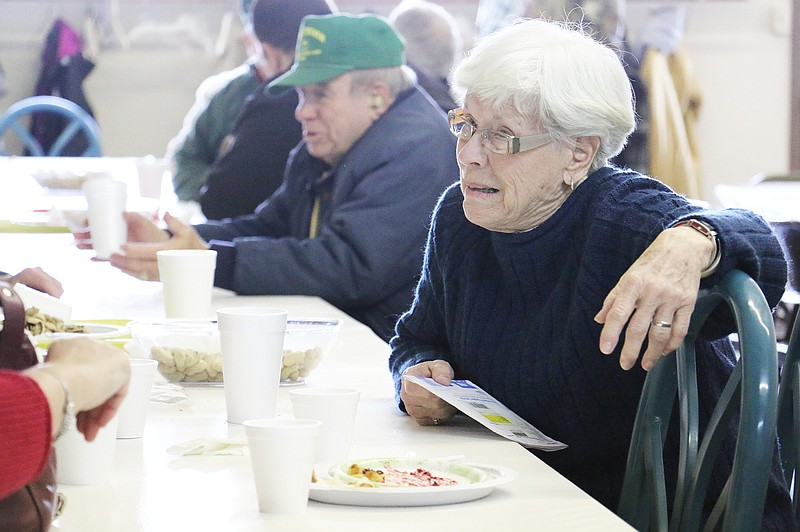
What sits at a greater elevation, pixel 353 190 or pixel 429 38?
pixel 429 38

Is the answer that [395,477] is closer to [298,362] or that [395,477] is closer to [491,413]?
[491,413]

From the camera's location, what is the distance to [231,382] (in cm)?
132

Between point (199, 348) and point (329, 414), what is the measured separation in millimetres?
482

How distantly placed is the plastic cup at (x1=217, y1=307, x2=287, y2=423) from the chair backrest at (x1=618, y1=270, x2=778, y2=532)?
435 mm

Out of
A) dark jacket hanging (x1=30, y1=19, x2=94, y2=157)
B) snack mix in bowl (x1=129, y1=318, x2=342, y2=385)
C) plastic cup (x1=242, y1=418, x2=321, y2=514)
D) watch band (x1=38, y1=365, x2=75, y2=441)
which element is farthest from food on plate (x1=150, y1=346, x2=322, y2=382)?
dark jacket hanging (x1=30, y1=19, x2=94, y2=157)

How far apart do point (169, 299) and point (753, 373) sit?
3.59 feet

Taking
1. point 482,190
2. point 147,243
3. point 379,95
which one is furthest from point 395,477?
point 379,95

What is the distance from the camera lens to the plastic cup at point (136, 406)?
1.21 meters

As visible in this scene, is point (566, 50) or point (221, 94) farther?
point (221, 94)

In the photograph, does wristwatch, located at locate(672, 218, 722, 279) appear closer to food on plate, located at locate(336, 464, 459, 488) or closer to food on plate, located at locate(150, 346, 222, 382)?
food on plate, located at locate(336, 464, 459, 488)

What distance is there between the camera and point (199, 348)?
157 centimetres

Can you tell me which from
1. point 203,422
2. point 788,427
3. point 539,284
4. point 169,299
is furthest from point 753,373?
point 169,299

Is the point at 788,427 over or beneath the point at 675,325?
beneath

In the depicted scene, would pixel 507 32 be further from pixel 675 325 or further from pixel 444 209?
pixel 675 325
